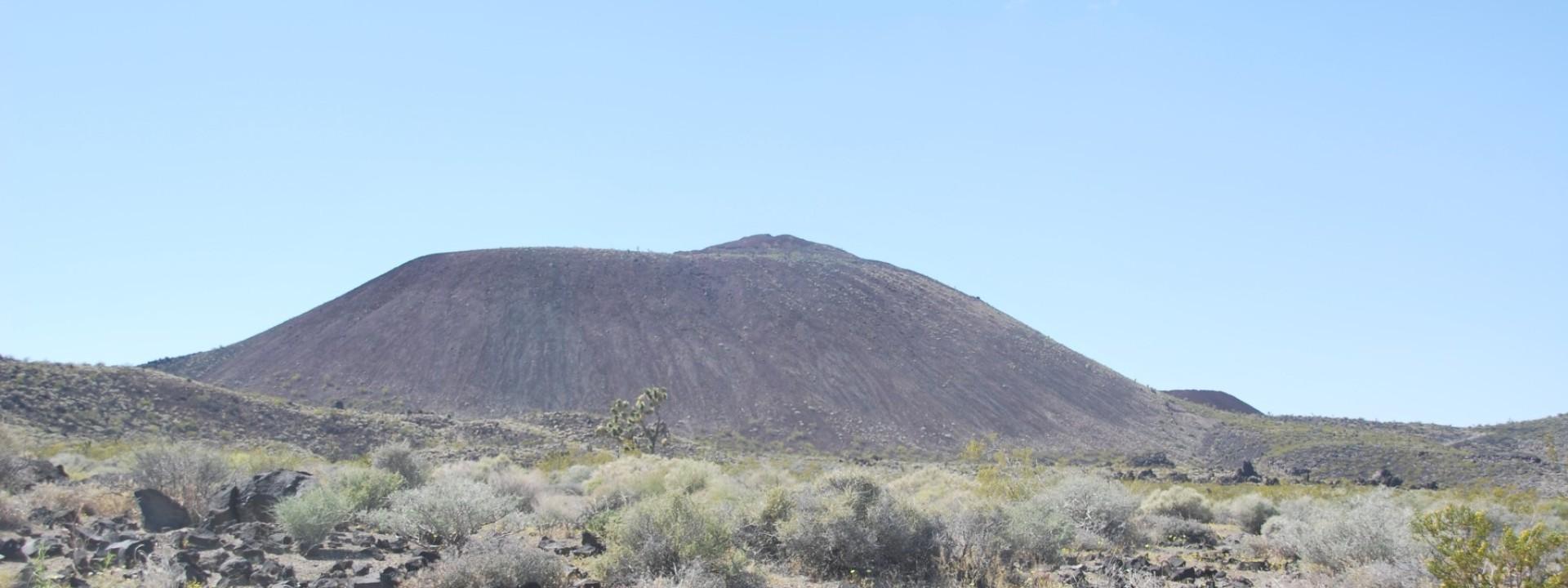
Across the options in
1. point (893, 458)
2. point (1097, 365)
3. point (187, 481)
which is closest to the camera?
point (187, 481)

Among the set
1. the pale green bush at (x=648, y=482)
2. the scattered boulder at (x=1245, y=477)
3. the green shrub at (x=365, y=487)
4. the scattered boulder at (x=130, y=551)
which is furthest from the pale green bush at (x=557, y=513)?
the scattered boulder at (x=1245, y=477)

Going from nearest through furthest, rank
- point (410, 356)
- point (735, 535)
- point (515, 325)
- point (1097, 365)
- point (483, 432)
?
point (735, 535) → point (483, 432) → point (410, 356) → point (515, 325) → point (1097, 365)

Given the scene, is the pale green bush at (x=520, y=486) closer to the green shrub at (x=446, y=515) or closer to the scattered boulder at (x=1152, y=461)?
the green shrub at (x=446, y=515)

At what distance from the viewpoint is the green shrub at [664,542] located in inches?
452

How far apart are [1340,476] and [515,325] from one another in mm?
64189

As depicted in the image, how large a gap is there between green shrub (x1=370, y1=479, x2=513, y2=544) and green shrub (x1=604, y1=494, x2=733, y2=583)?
3.88 metres

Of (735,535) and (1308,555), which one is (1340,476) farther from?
(735,535)

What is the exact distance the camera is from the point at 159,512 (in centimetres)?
1532

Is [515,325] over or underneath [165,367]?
over

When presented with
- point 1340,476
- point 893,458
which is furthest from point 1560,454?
point 893,458

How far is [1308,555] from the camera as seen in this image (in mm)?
13727

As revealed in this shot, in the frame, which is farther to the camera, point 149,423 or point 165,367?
point 165,367

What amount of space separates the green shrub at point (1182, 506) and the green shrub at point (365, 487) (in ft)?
53.5

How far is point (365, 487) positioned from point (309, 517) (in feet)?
14.2
